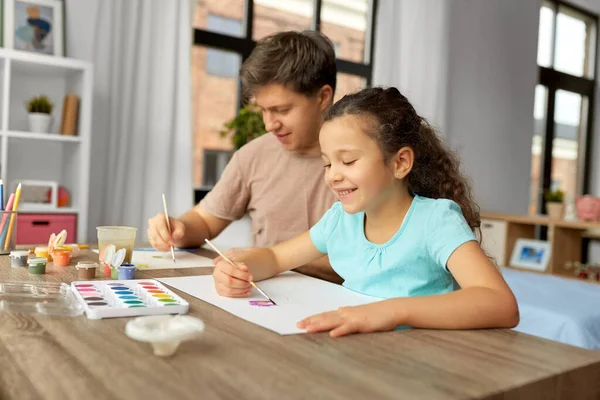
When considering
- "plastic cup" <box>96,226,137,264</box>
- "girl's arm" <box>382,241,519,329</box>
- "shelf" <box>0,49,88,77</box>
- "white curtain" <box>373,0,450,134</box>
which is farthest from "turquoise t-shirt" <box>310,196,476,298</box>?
"white curtain" <box>373,0,450,134</box>

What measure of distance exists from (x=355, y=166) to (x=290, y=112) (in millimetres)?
494

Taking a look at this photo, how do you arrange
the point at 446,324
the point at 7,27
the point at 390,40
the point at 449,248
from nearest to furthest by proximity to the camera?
the point at 446,324 < the point at 449,248 < the point at 7,27 < the point at 390,40

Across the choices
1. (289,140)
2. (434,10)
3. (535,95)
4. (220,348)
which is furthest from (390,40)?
(220,348)

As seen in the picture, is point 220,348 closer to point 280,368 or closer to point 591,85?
point 280,368

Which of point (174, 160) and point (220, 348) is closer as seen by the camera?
point (220, 348)

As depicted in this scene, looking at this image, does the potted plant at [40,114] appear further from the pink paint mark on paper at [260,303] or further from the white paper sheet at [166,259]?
the pink paint mark on paper at [260,303]

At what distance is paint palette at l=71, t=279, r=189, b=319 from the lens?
0.83 m

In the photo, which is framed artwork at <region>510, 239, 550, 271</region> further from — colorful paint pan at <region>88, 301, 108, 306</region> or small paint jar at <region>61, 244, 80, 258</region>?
colorful paint pan at <region>88, 301, 108, 306</region>

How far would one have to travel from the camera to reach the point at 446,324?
84 cm

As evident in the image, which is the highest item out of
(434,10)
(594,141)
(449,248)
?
(434,10)

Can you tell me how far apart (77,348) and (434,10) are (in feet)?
13.9

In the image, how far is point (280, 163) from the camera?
5.89 ft

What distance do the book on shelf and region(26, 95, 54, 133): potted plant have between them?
6 cm

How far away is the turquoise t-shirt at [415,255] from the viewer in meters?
1.04
